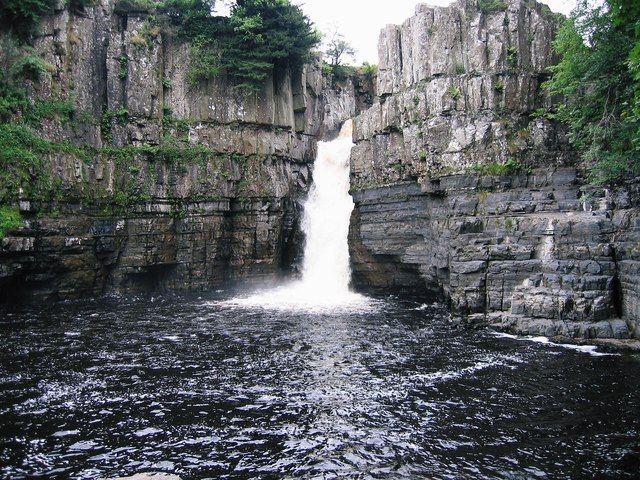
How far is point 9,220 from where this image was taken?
81.4 feet

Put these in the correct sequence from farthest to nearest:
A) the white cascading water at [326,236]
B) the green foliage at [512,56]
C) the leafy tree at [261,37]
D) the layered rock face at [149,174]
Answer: the leafy tree at [261,37]
the white cascading water at [326,236]
the green foliage at [512,56]
the layered rock face at [149,174]

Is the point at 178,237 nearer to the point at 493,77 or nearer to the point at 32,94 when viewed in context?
the point at 32,94

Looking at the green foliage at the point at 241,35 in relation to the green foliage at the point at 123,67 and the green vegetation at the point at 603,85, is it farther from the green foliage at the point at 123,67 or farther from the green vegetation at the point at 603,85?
the green vegetation at the point at 603,85

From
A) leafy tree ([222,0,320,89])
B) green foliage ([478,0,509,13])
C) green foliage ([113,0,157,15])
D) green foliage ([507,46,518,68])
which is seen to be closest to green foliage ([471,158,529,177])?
green foliage ([507,46,518,68])

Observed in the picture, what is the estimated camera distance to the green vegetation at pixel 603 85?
1983 cm

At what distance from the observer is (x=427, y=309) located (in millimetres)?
26906

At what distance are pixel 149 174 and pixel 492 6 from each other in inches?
960

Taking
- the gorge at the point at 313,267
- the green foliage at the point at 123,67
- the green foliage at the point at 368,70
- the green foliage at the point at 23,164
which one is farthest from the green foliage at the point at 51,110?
the green foliage at the point at 368,70

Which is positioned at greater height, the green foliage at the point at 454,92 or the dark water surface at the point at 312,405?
the green foliage at the point at 454,92

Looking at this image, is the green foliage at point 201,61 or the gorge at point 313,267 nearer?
the gorge at point 313,267

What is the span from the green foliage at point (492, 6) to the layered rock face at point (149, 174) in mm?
15127

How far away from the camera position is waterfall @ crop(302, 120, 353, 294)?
35719mm

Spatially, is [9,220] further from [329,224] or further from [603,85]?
[603,85]

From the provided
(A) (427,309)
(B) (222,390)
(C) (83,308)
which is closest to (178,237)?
(C) (83,308)
